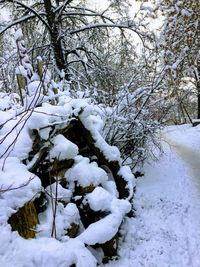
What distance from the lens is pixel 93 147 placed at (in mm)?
5629

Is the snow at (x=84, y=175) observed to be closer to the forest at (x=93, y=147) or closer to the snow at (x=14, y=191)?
the forest at (x=93, y=147)

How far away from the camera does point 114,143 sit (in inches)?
273

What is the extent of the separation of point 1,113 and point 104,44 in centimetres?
640

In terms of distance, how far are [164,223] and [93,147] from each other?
185cm

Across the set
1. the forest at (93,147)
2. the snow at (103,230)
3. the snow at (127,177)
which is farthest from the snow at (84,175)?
the snow at (127,177)

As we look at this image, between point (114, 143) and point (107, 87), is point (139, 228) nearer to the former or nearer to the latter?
point (114, 143)

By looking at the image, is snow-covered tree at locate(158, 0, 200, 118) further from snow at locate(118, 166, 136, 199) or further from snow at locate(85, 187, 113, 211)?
snow at locate(85, 187, 113, 211)

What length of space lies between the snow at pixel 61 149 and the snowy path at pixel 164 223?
1.57 metres

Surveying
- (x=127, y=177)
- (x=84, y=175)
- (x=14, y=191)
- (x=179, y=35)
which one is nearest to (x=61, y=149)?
(x=84, y=175)

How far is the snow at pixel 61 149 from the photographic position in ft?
14.9

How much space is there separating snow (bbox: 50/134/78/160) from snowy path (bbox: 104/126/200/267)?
1.57 meters

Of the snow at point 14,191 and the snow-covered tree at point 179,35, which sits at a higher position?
the snow-covered tree at point 179,35

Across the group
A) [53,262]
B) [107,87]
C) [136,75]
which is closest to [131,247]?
[53,262]

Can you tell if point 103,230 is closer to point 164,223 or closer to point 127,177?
point 164,223
